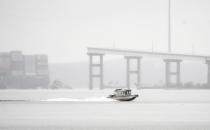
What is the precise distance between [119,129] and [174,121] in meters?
12.2

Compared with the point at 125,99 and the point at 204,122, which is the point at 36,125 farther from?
the point at 125,99

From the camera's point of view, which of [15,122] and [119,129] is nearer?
[119,129]

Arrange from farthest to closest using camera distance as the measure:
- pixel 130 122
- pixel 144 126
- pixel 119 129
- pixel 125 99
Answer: pixel 125 99
pixel 130 122
pixel 144 126
pixel 119 129

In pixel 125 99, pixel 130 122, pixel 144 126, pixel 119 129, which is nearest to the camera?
pixel 119 129

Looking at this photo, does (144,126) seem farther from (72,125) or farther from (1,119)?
(1,119)

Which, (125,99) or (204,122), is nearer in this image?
(204,122)

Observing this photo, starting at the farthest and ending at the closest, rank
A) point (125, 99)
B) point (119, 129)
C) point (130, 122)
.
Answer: point (125, 99)
point (130, 122)
point (119, 129)

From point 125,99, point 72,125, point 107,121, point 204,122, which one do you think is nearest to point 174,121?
point 204,122

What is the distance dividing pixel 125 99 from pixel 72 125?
53167 millimetres

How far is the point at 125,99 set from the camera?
118m

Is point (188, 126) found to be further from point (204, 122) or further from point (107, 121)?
point (107, 121)

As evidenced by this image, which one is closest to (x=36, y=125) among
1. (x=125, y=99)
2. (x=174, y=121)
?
(x=174, y=121)

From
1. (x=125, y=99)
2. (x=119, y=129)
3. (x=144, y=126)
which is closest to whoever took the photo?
(x=119, y=129)

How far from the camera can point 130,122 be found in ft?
226
